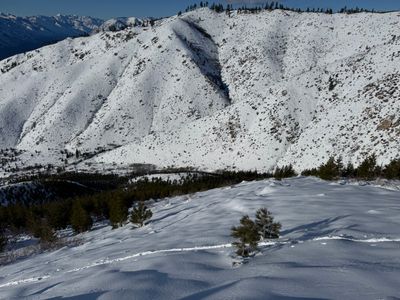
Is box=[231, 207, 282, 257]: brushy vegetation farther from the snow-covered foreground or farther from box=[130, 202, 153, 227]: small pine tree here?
box=[130, 202, 153, 227]: small pine tree

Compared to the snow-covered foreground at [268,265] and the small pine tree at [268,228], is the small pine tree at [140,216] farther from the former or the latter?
the small pine tree at [268,228]

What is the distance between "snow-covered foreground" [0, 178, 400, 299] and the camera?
7172 millimetres

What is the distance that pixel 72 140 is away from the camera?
656ft

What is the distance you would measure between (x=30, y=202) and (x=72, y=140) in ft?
387

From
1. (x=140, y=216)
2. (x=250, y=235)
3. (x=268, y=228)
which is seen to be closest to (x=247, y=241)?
(x=250, y=235)

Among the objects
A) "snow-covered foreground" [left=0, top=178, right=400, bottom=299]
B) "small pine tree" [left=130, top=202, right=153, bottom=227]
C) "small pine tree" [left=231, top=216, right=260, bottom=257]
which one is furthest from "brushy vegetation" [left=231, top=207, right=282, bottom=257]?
"small pine tree" [left=130, top=202, right=153, bottom=227]

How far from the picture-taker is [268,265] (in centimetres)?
882

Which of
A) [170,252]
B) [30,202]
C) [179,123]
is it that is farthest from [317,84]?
[170,252]

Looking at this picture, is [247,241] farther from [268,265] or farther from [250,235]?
[268,265]

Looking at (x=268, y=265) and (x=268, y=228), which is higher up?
(x=268, y=228)

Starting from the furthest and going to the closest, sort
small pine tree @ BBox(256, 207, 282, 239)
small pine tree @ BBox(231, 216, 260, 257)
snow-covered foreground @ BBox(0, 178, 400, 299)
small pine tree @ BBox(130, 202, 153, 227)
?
small pine tree @ BBox(130, 202, 153, 227)
small pine tree @ BBox(256, 207, 282, 239)
small pine tree @ BBox(231, 216, 260, 257)
snow-covered foreground @ BBox(0, 178, 400, 299)

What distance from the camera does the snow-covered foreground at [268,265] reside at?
7172 mm

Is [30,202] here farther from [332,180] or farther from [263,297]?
[263,297]

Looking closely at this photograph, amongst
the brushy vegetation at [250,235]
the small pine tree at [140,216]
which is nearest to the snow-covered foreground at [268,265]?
the brushy vegetation at [250,235]
